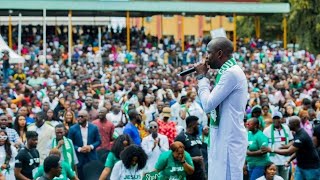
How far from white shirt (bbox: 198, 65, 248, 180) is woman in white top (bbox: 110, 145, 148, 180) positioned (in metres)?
4.33

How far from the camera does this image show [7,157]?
13891 millimetres

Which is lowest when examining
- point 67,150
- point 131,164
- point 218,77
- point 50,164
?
point 67,150

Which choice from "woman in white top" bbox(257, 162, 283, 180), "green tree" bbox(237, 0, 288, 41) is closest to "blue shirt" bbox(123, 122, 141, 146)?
"woman in white top" bbox(257, 162, 283, 180)

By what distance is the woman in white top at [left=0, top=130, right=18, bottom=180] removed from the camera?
13.8 m

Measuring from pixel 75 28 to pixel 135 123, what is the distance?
128ft

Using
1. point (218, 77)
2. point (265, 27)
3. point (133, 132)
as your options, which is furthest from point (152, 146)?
point (265, 27)

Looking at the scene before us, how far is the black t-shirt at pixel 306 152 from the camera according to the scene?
1394 cm

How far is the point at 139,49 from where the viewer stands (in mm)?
46312

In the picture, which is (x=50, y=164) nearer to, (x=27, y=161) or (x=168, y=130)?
(x=27, y=161)

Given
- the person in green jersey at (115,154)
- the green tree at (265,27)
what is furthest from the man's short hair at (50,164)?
the green tree at (265,27)

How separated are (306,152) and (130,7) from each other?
3227 cm

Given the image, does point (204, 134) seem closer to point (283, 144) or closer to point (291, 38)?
point (283, 144)

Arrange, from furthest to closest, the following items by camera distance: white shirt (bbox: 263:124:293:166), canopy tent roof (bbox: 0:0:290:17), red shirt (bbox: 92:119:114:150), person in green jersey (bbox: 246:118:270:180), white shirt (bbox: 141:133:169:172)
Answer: canopy tent roof (bbox: 0:0:290:17) → red shirt (bbox: 92:119:114:150) → white shirt (bbox: 263:124:293:166) → person in green jersey (bbox: 246:118:270:180) → white shirt (bbox: 141:133:169:172)

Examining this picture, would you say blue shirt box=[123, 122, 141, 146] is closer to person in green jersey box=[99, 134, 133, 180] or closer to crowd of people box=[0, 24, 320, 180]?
crowd of people box=[0, 24, 320, 180]
